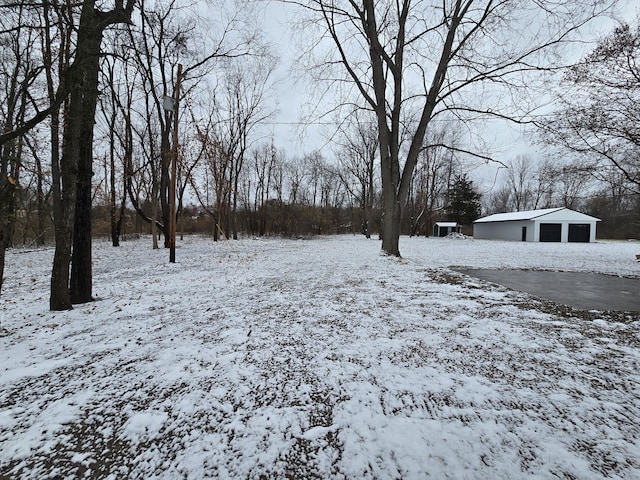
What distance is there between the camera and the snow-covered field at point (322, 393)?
4.80ft

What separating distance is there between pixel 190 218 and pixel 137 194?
26279 millimetres

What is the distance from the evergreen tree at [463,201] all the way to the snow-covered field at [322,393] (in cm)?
3432

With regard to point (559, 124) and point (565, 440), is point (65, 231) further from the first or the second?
point (559, 124)

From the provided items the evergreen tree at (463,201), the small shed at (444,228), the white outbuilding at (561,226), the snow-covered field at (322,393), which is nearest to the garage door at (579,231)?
the white outbuilding at (561,226)

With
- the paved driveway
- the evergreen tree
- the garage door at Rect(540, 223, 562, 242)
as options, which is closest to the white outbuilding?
the garage door at Rect(540, 223, 562, 242)

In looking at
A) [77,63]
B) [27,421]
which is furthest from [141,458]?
[77,63]

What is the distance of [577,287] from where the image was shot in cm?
550

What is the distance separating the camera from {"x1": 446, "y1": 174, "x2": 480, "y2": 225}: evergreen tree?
112ft

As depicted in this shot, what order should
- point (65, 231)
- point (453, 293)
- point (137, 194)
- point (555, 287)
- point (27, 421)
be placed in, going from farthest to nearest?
point (137, 194)
point (555, 287)
point (453, 293)
point (65, 231)
point (27, 421)

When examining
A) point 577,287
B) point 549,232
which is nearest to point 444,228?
point 549,232

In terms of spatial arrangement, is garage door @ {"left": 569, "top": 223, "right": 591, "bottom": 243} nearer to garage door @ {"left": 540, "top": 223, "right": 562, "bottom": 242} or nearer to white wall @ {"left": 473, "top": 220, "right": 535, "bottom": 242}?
garage door @ {"left": 540, "top": 223, "right": 562, "bottom": 242}

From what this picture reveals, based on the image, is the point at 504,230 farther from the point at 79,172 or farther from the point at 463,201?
the point at 79,172

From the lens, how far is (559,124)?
839cm

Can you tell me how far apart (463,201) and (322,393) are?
37.7 meters
